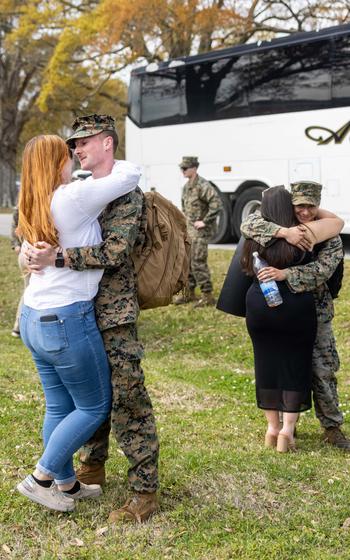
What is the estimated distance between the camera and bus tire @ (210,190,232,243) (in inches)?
625

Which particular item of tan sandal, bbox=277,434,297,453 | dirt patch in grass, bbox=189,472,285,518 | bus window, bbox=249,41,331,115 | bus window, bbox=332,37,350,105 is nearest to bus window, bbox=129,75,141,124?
bus window, bbox=249,41,331,115

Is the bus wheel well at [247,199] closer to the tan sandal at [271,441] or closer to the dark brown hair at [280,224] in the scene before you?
the tan sandal at [271,441]

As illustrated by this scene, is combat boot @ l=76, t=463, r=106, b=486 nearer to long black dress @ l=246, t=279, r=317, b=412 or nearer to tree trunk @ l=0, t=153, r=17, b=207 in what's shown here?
long black dress @ l=246, t=279, r=317, b=412

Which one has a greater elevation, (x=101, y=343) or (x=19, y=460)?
(x=101, y=343)

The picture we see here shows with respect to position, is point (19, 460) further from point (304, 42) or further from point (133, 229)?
point (304, 42)

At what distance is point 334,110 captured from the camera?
13.6 m

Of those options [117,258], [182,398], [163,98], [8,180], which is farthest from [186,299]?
[8,180]

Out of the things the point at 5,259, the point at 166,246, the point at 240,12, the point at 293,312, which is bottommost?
the point at 5,259

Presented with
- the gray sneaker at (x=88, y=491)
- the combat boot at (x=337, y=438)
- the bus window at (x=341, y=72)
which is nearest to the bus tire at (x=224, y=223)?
the bus window at (x=341, y=72)

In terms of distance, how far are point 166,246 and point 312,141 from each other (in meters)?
10.7

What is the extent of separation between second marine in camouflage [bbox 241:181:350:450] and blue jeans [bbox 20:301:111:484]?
1.53 metres

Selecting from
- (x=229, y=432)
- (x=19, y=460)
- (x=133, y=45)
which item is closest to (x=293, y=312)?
(x=229, y=432)

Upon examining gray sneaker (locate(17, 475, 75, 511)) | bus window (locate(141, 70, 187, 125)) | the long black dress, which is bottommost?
gray sneaker (locate(17, 475, 75, 511))

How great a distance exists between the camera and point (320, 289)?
4941 mm
